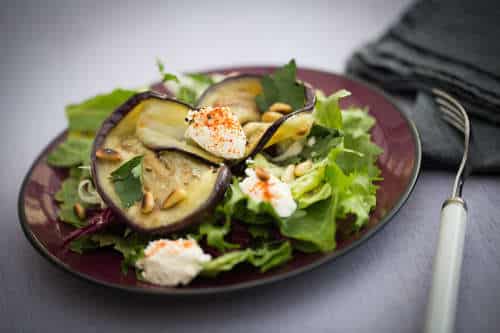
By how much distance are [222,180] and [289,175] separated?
0.44 m

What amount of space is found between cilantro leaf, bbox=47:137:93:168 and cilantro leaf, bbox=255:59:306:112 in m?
1.11

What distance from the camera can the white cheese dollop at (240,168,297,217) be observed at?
2443 millimetres

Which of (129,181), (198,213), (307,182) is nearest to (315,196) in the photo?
(307,182)

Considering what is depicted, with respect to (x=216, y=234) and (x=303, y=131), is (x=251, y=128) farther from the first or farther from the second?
(x=216, y=234)

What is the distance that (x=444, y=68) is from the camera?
3.62m

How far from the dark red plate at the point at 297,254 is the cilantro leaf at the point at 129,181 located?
10.6 inches

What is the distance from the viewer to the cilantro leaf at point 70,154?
10.7 feet

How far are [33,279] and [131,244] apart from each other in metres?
0.63

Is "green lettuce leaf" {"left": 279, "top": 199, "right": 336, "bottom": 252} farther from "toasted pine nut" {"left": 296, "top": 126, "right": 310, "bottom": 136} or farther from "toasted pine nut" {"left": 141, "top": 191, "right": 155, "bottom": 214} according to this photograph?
"toasted pine nut" {"left": 141, "top": 191, "right": 155, "bottom": 214}

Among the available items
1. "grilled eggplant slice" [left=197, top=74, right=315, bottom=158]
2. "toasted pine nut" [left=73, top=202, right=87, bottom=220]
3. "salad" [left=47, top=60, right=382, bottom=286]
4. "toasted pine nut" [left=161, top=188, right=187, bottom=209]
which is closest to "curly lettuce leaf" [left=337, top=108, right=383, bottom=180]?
"salad" [left=47, top=60, right=382, bottom=286]

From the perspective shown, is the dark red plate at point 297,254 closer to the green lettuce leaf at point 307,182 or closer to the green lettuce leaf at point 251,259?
the green lettuce leaf at point 251,259

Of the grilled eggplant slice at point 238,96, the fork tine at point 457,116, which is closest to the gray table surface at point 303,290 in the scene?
the fork tine at point 457,116

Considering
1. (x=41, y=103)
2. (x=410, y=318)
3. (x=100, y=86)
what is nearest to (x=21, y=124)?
(x=41, y=103)

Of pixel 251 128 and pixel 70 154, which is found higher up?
pixel 251 128
